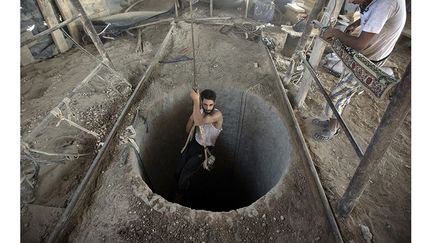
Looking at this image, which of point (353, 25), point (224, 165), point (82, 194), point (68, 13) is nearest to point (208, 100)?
point (82, 194)

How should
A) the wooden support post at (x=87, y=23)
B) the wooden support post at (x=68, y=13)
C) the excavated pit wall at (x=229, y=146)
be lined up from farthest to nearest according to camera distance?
the wooden support post at (x=68, y=13), the excavated pit wall at (x=229, y=146), the wooden support post at (x=87, y=23)

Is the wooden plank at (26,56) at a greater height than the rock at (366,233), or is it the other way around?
the rock at (366,233)

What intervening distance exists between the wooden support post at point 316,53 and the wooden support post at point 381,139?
1.90 meters

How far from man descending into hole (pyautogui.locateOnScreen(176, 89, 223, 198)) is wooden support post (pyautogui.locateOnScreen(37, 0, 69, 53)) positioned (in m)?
4.09

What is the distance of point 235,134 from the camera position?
5.37 meters

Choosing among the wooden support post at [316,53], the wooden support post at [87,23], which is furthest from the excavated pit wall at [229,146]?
the wooden support post at [87,23]

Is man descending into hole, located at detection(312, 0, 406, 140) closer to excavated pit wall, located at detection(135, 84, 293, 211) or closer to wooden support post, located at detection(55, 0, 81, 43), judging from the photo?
excavated pit wall, located at detection(135, 84, 293, 211)

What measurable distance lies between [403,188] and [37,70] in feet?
21.9

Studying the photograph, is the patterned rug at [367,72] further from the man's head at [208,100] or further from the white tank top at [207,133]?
the white tank top at [207,133]

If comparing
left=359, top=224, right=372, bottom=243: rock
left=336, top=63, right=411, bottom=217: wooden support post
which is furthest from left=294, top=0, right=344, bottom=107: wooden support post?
left=359, top=224, right=372, bottom=243: rock

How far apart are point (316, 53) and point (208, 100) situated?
1747mm

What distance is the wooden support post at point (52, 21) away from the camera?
5699 millimetres

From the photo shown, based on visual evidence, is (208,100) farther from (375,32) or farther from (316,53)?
(375,32)

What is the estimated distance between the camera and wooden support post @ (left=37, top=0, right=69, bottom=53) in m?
5.70
